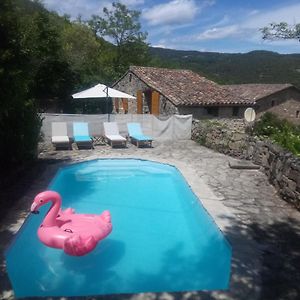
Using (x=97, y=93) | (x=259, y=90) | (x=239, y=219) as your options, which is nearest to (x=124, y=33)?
(x=259, y=90)

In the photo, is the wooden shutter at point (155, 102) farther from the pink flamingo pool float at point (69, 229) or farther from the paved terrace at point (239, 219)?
the pink flamingo pool float at point (69, 229)

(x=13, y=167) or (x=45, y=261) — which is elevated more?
(x=13, y=167)

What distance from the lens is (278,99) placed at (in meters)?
41.2

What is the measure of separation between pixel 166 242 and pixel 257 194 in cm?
327

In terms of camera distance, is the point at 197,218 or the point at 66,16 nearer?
the point at 197,218

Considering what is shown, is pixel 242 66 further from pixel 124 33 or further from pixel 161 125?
pixel 161 125

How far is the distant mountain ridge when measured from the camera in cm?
6259

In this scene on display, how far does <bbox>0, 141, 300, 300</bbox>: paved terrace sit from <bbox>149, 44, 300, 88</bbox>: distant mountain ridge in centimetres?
4616

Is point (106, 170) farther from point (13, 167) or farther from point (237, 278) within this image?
point (237, 278)

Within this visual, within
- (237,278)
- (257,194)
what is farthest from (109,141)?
(237,278)

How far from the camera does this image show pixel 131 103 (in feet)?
99.1

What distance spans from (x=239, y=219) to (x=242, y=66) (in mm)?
73325

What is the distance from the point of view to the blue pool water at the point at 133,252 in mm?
5656

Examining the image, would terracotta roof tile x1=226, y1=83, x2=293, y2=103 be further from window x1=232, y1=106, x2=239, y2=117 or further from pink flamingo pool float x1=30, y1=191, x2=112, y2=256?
pink flamingo pool float x1=30, y1=191, x2=112, y2=256
